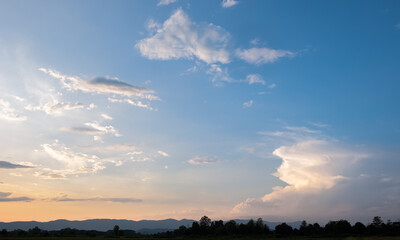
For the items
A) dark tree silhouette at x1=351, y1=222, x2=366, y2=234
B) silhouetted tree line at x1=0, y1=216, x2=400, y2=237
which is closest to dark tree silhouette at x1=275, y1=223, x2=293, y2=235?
silhouetted tree line at x1=0, y1=216, x2=400, y2=237

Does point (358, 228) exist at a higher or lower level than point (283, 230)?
higher

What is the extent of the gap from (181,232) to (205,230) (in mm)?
19503

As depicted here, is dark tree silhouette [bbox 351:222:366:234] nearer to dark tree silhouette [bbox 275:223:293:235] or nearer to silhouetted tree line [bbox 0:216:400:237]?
silhouetted tree line [bbox 0:216:400:237]

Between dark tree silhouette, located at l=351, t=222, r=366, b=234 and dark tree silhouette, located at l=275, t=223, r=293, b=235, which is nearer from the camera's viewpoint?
dark tree silhouette, located at l=275, t=223, r=293, b=235

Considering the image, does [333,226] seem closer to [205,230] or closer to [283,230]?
[283,230]

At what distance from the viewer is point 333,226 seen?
183000 mm

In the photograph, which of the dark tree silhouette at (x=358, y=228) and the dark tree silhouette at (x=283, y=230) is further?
the dark tree silhouette at (x=358, y=228)

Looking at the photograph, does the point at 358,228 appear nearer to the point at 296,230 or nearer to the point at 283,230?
the point at 296,230

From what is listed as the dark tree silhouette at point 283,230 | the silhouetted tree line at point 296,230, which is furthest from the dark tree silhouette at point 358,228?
the dark tree silhouette at point 283,230

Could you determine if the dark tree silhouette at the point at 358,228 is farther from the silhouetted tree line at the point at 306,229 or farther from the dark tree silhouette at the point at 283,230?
the dark tree silhouette at the point at 283,230

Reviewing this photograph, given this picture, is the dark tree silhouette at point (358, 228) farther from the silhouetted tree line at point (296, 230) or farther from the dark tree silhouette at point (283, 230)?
the dark tree silhouette at point (283, 230)

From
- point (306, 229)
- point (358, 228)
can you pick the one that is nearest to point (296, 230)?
point (306, 229)

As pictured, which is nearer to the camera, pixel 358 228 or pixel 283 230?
pixel 283 230

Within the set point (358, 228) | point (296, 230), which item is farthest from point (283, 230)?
point (358, 228)
